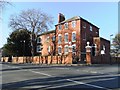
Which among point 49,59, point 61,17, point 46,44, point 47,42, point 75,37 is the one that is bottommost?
point 49,59

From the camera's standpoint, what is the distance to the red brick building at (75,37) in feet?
214

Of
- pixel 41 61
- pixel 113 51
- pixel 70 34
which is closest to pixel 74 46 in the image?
pixel 70 34

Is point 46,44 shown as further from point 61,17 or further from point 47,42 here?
point 61,17

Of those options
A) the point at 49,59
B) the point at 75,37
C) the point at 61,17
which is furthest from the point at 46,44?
the point at 49,59

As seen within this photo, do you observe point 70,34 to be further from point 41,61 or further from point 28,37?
point 28,37

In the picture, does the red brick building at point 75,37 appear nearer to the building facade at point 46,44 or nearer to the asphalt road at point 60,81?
the building facade at point 46,44

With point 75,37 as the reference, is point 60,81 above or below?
below

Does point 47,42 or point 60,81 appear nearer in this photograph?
point 60,81

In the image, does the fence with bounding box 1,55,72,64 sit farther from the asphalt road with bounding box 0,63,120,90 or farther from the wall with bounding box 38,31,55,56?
the asphalt road with bounding box 0,63,120,90

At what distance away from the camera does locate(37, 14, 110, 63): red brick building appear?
6519 centimetres

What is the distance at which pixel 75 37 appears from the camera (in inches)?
2635

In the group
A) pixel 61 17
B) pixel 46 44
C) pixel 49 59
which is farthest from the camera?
pixel 46 44

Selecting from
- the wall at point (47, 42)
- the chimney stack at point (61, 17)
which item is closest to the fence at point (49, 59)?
the wall at point (47, 42)

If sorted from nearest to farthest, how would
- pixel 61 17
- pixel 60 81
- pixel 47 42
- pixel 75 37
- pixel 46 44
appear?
pixel 60 81, pixel 75 37, pixel 61 17, pixel 47 42, pixel 46 44
